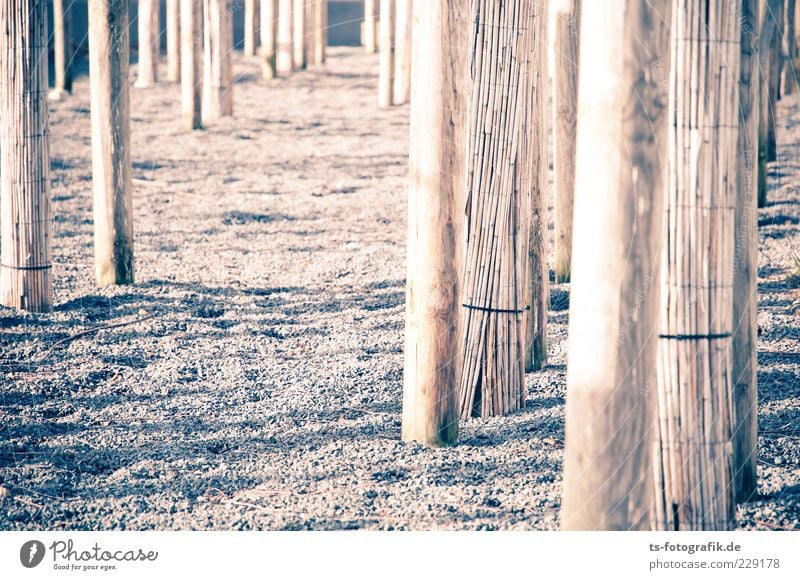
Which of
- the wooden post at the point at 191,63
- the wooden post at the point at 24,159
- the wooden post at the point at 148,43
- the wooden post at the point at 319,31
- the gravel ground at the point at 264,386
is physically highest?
the wooden post at the point at 319,31

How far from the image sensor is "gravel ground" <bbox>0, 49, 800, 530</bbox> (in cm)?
326

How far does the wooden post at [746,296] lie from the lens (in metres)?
3.10

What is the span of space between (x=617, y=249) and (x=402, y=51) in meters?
9.58

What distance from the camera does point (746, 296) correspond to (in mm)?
3135

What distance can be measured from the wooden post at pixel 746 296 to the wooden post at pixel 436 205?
3.02 ft

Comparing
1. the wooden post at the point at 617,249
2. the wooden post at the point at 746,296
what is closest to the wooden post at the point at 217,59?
the wooden post at the point at 746,296

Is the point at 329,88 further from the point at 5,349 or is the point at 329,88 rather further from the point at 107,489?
the point at 107,489

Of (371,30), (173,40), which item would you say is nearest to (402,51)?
(173,40)

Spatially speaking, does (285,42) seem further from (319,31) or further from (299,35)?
(319,31)

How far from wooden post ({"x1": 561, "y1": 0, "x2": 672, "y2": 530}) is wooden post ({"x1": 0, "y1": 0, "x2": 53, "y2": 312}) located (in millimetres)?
3596

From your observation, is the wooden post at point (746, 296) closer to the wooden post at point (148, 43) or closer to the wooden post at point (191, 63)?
the wooden post at point (191, 63)

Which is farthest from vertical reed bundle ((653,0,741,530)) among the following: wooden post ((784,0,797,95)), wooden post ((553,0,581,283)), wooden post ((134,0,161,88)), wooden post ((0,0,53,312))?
wooden post ((784,0,797,95))

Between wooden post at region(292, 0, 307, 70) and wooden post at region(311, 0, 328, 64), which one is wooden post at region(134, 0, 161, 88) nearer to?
wooden post at region(292, 0, 307, 70)
